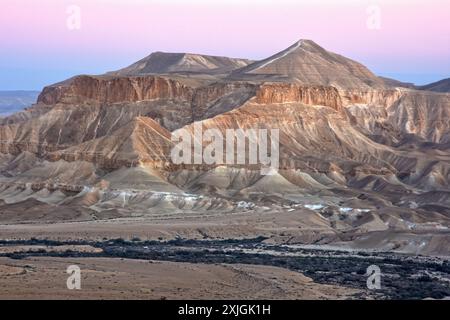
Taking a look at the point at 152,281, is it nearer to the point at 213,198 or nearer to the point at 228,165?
the point at 213,198

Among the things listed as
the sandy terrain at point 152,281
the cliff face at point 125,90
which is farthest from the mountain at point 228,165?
the sandy terrain at point 152,281

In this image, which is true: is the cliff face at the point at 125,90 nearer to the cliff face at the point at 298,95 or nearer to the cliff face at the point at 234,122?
the cliff face at the point at 234,122

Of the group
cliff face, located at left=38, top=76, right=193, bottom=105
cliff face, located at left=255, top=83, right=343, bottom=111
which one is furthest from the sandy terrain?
cliff face, located at left=38, top=76, right=193, bottom=105

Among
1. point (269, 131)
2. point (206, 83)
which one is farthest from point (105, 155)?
point (206, 83)

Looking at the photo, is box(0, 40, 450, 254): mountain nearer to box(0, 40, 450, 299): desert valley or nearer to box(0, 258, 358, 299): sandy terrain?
box(0, 40, 450, 299): desert valley

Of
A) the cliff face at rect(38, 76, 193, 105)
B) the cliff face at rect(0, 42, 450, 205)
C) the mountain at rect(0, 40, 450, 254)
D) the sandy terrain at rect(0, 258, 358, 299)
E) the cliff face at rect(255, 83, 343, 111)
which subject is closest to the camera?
the sandy terrain at rect(0, 258, 358, 299)
